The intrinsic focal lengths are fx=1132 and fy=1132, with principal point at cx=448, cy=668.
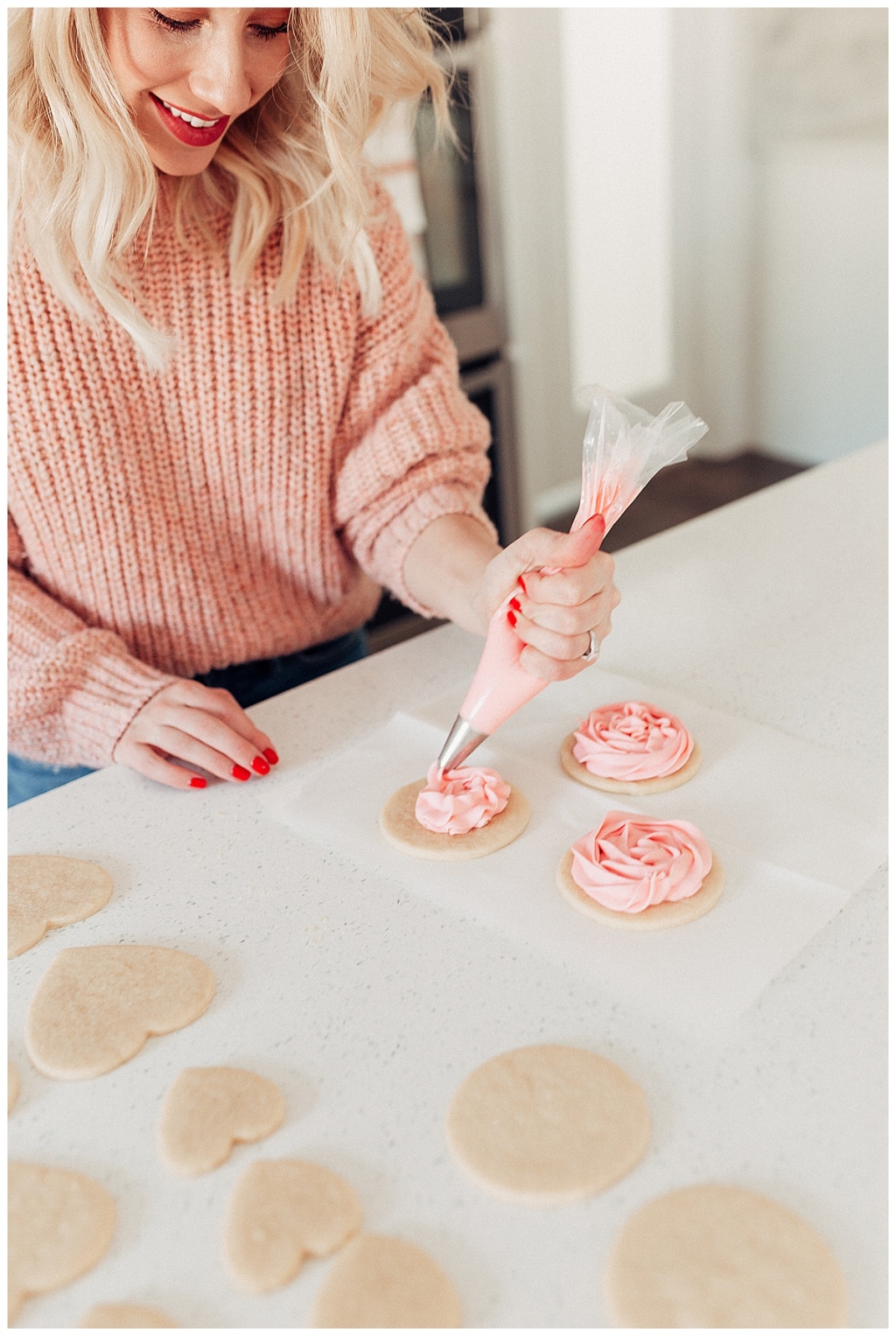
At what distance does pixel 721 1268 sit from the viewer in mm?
574

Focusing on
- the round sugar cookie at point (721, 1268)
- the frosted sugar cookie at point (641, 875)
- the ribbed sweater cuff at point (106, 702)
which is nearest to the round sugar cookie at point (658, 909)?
the frosted sugar cookie at point (641, 875)

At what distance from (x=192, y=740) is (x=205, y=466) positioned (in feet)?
1.22

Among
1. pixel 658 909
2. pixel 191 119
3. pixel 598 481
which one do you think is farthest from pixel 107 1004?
pixel 191 119

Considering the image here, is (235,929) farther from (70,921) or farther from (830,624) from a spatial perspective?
(830,624)

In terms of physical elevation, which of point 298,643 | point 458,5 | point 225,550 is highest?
point 458,5

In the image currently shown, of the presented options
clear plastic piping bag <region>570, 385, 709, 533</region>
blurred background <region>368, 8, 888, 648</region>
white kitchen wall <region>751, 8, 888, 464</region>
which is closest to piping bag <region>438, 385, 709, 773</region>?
clear plastic piping bag <region>570, 385, 709, 533</region>

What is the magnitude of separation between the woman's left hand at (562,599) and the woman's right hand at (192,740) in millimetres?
280

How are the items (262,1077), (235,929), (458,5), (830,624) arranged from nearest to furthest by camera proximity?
(262,1077), (235,929), (830,624), (458,5)

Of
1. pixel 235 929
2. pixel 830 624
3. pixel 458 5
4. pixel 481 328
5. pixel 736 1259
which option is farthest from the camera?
pixel 481 328

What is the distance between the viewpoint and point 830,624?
1.20m

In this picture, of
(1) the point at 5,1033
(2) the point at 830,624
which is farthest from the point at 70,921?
(2) the point at 830,624

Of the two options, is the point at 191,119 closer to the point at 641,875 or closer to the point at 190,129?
the point at 190,129

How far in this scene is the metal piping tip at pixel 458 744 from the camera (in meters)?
0.94

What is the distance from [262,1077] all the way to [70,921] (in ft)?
0.78
